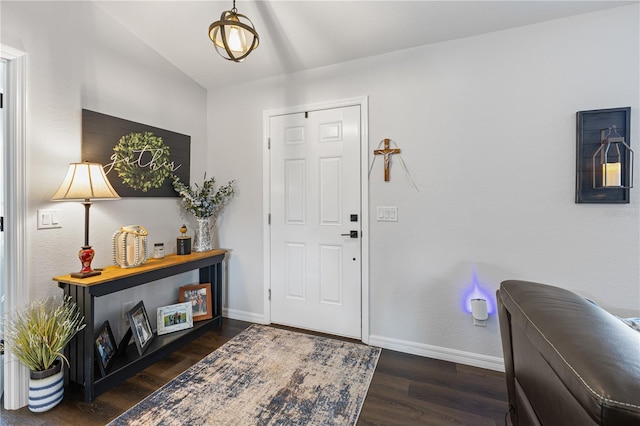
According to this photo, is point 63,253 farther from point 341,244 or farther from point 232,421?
point 341,244

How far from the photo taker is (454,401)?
183 cm

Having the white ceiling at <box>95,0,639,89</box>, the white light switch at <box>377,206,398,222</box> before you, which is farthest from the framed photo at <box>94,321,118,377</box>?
the white ceiling at <box>95,0,639,89</box>

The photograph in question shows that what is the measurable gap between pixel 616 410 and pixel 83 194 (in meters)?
→ 2.47

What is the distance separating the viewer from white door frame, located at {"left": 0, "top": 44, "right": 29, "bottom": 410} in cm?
174

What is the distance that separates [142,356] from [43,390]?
55 centimetres

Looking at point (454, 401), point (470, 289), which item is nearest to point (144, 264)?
point (454, 401)

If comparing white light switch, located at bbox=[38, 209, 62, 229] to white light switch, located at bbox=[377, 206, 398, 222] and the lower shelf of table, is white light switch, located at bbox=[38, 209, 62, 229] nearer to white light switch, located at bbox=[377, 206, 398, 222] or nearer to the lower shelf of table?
the lower shelf of table

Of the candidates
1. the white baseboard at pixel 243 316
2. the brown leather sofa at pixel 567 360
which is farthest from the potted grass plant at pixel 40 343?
the brown leather sofa at pixel 567 360

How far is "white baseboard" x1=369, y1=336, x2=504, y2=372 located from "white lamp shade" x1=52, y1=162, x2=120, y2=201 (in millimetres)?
2374

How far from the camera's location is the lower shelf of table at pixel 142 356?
1911 mm

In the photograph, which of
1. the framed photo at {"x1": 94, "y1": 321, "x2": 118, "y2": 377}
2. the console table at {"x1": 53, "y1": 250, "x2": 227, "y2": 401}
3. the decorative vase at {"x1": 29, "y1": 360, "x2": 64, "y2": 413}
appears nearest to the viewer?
the decorative vase at {"x1": 29, "y1": 360, "x2": 64, "y2": 413}

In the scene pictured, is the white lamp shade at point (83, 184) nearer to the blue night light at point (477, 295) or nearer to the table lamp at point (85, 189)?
the table lamp at point (85, 189)

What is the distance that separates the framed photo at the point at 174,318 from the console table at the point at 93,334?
6 centimetres

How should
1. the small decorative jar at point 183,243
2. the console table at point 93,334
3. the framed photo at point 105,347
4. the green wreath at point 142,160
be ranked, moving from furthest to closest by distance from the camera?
1. the small decorative jar at point 183,243
2. the green wreath at point 142,160
3. the framed photo at point 105,347
4. the console table at point 93,334
